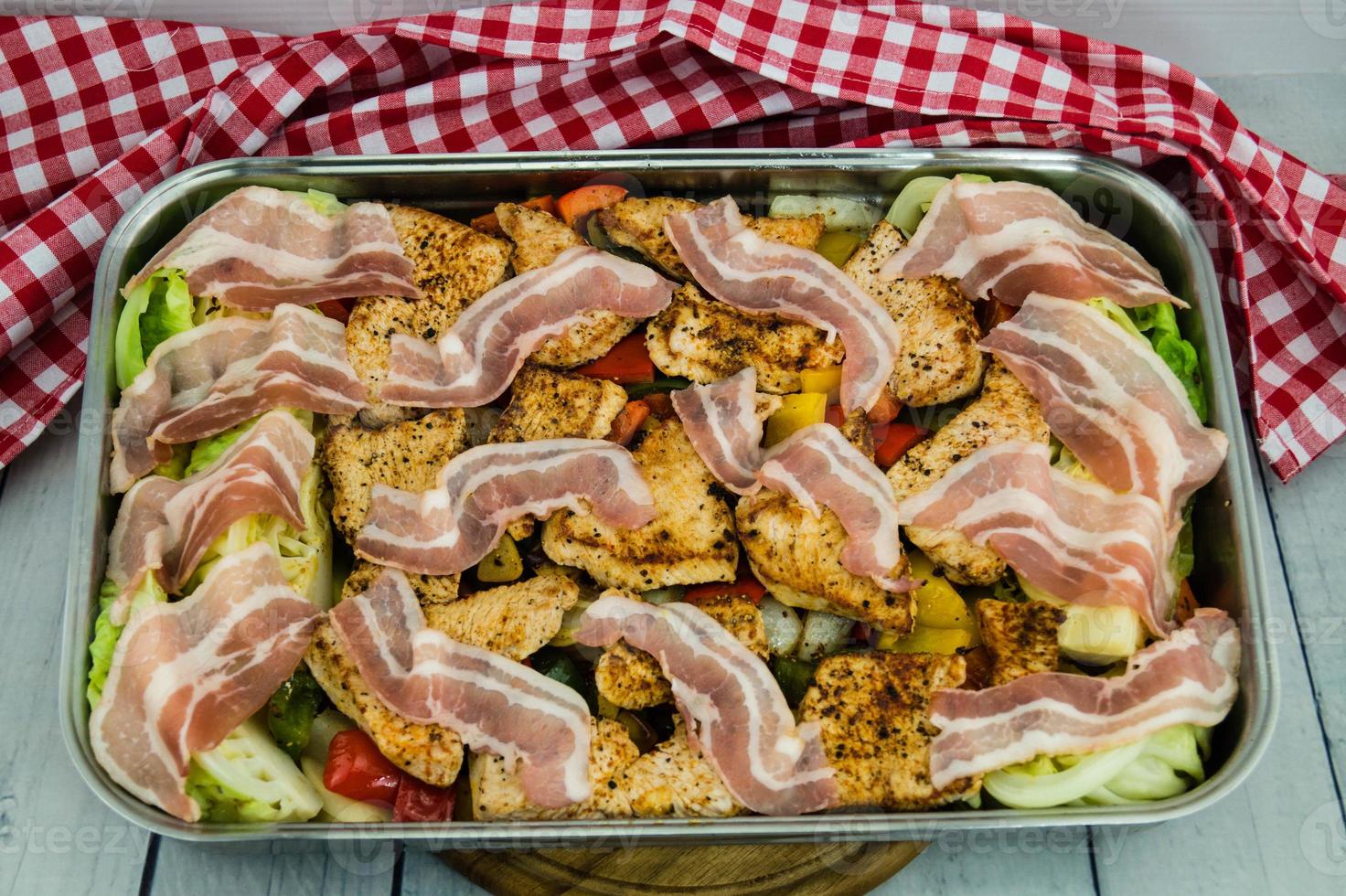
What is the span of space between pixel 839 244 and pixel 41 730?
2.72 metres

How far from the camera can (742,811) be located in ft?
9.61

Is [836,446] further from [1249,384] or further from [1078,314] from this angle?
[1249,384]

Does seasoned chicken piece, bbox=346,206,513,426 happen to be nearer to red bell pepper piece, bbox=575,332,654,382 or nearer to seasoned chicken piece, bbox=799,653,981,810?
red bell pepper piece, bbox=575,332,654,382

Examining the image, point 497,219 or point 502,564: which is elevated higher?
point 497,219

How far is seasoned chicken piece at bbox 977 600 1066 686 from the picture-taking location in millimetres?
2988

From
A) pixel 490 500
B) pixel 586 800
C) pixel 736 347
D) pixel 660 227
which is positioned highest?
pixel 660 227

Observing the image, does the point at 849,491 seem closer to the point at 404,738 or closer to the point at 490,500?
the point at 490,500

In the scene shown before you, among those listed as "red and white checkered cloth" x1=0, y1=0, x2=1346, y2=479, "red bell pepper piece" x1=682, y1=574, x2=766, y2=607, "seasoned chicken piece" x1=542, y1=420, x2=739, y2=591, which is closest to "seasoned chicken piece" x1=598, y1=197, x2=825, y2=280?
"red and white checkered cloth" x1=0, y1=0, x2=1346, y2=479

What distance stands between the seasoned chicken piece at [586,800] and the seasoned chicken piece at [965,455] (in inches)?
37.1

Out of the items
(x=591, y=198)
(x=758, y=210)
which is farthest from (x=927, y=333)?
(x=591, y=198)

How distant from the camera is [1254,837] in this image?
3.29 metres

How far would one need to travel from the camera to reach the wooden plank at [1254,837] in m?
3.23

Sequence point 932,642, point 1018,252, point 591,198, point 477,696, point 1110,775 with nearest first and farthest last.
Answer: point 1110,775, point 477,696, point 932,642, point 1018,252, point 591,198

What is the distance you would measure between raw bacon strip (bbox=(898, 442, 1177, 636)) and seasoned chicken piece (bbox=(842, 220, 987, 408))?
0.27 metres
